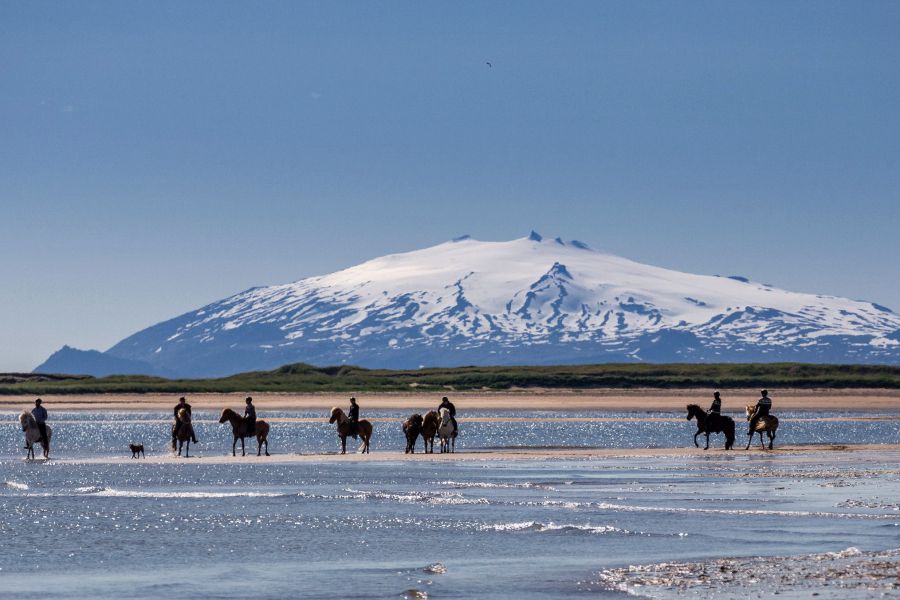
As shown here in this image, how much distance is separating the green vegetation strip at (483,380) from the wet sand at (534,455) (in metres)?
75.1

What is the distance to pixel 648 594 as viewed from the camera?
16.2 m

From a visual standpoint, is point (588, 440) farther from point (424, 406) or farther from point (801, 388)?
point (801, 388)

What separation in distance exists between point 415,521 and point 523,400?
85.7 m

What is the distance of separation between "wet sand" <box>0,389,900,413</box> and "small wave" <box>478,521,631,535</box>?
70767 millimetres

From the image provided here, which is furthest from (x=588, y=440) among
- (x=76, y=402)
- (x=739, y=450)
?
(x=76, y=402)

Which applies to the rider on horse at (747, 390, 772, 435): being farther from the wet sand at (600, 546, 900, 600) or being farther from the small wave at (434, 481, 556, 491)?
the wet sand at (600, 546, 900, 600)

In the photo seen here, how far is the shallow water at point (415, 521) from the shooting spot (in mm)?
17938

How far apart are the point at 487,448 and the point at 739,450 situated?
334 inches

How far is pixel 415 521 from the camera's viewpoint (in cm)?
2439

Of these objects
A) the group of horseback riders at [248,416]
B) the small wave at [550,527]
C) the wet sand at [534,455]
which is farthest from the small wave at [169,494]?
the group of horseback riders at [248,416]

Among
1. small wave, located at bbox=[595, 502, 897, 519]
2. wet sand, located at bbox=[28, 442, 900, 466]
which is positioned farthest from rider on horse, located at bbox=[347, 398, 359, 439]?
small wave, located at bbox=[595, 502, 897, 519]

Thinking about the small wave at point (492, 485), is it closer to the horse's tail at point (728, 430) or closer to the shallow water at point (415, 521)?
the shallow water at point (415, 521)

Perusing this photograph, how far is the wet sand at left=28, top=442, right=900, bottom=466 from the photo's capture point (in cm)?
4125

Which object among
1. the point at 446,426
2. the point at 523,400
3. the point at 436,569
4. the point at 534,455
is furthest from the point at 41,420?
the point at 523,400
